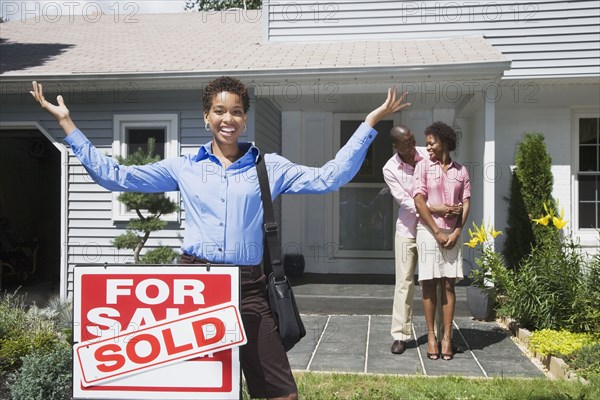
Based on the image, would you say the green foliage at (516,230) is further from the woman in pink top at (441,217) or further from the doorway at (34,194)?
the doorway at (34,194)

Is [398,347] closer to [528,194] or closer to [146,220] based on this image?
[146,220]

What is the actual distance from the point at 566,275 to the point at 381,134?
4474mm

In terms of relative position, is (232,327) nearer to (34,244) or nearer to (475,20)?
(475,20)

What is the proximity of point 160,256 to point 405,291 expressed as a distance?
130 inches

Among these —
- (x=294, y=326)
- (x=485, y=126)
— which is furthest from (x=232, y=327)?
(x=485, y=126)

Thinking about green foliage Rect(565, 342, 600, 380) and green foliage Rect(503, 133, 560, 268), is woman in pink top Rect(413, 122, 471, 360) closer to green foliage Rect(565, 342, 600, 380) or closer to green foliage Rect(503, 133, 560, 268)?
green foliage Rect(565, 342, 600, 380)

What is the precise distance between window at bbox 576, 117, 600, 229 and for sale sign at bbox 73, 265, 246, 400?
8.26 meters

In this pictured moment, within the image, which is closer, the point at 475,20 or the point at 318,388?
the point at 318,388

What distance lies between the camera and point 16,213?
515 inches

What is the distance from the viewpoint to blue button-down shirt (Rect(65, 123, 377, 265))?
8.03ft

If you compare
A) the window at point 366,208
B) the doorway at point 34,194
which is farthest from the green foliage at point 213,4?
the window at point 366,208

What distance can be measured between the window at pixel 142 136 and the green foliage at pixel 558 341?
473cm

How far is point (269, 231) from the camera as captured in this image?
247 cm

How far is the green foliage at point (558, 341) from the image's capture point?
5047mm
